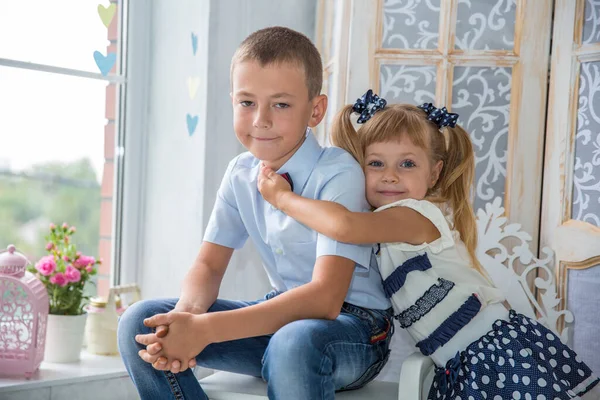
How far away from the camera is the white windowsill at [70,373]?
5.55 feet

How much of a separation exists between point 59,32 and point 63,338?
92 cm

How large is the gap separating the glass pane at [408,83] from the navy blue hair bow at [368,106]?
0.41 m

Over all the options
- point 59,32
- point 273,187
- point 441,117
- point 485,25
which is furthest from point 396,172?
point 59,32

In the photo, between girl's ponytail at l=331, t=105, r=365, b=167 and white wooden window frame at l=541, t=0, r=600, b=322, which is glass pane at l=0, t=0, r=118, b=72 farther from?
white wooden window frame at l=541, t=0, r=600, b=322

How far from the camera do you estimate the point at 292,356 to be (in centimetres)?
106

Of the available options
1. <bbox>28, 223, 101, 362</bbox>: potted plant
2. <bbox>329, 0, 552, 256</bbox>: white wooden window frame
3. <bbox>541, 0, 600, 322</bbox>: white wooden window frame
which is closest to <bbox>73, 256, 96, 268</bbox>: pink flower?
<bbox>28, 223, 101, 362</bbox>: potted plant

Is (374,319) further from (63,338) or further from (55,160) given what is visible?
(55,160)

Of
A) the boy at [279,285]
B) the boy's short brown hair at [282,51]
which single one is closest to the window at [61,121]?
the boy at [279,285]

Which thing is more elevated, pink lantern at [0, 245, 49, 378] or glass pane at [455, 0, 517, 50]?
glass pane at [455, 0, 517, 50]

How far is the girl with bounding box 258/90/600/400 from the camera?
123cm

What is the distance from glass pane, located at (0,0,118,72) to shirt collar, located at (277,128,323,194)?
100 centimetres

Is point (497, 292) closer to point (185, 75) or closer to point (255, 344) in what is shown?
point (255, 344)

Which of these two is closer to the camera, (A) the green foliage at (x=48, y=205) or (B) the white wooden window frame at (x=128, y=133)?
(A) the green foliage at (x=48, y=205)

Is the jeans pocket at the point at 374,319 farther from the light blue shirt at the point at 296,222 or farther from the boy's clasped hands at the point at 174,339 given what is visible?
the boy's clasped hands at the point at 174,339
